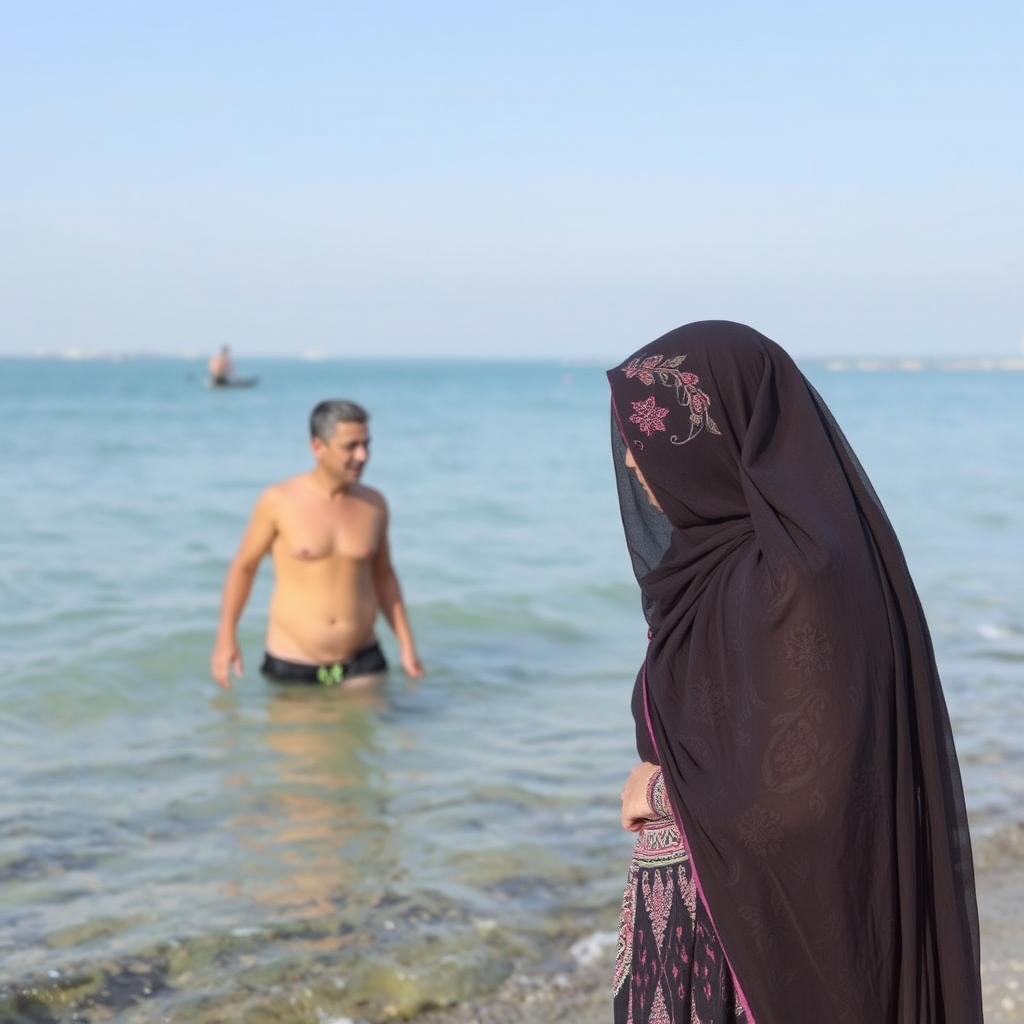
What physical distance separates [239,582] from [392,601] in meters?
0.78

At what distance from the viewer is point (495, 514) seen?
641 inches

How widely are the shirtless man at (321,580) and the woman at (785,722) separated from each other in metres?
4.54

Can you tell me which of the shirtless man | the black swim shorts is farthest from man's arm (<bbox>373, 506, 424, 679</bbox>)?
the black swim shorts

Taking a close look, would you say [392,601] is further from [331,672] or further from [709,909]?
[709,909]

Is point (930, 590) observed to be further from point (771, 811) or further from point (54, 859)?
point (771, 811)

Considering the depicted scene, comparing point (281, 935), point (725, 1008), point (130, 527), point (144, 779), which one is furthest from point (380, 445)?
point (725, 1008)

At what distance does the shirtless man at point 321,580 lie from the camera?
6617mm

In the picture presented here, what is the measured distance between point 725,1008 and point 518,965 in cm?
216

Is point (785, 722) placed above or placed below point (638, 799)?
above

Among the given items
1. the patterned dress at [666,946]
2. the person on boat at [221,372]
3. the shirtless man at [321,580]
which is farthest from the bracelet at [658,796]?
the person on boat at [221,372]

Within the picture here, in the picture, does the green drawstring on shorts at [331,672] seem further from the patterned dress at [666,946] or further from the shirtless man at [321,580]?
the patterned dress at [666,946]

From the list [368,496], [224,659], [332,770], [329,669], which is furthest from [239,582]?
[332,770]

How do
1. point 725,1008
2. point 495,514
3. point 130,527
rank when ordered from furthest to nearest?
point 495,514, point 130,527, point 725,1008

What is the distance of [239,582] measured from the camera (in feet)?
21.6
